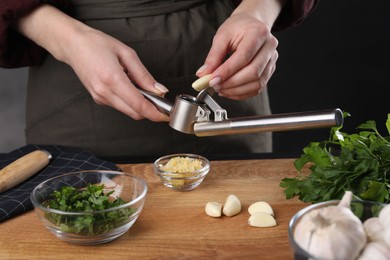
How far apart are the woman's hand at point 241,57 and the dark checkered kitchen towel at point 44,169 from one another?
337 mm

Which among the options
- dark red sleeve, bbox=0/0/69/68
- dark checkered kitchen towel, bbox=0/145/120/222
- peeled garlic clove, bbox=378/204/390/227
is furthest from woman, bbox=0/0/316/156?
peeled garlic clove, bbox=378/204/390/227

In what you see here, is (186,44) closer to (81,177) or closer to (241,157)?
(241,157)

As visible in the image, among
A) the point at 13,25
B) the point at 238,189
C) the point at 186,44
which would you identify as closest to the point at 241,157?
the point at 238,189

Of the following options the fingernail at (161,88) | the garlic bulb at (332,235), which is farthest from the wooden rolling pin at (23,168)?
the garlic bulb at (332,235)

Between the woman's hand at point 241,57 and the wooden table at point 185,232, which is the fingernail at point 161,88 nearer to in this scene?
the woman's hand at point 241,57

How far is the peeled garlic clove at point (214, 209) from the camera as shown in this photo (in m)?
1.26

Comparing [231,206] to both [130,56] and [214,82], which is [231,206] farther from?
[130,56]

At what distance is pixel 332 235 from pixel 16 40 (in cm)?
110

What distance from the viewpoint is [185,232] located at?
1.20 metres

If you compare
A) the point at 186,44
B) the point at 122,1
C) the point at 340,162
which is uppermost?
the point at 122,1

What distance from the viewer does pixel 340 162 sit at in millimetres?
1226

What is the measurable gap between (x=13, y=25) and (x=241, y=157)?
65cm

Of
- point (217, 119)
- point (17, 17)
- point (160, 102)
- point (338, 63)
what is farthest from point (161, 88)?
point (338, 63)

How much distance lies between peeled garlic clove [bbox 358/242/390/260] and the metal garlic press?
28 centimetres
